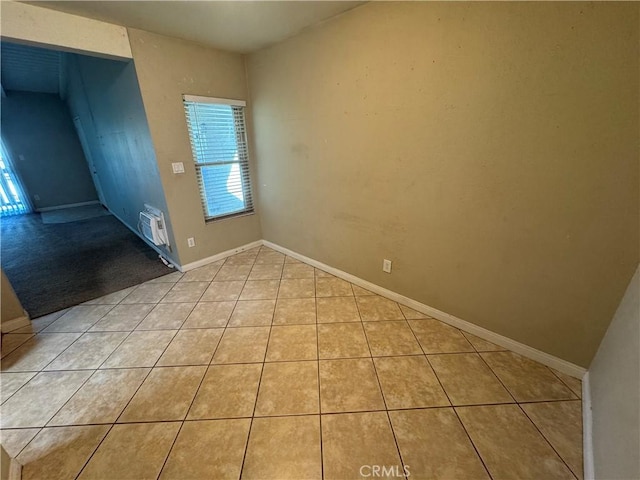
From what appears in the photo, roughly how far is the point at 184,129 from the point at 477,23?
2592 mm

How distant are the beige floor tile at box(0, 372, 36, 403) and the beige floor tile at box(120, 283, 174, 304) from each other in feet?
2.61

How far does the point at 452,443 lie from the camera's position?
3.86 feet

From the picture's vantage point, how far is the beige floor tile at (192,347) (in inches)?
65.6

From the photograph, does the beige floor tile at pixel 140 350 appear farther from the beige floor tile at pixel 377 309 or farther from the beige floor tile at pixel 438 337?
the beige floor tile at pixel 438 337

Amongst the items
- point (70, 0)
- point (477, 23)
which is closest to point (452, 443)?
point (477, 23)

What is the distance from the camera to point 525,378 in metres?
1.49

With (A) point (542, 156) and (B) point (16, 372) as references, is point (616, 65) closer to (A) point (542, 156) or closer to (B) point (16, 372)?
(A) point (542, 156)

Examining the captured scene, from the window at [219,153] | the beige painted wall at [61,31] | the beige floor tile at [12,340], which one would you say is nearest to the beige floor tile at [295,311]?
the window at [219,153]

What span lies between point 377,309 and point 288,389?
103 centimetres

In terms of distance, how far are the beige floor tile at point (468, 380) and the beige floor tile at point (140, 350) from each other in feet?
6.27

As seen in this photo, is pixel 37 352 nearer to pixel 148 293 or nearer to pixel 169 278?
pixel 148 293

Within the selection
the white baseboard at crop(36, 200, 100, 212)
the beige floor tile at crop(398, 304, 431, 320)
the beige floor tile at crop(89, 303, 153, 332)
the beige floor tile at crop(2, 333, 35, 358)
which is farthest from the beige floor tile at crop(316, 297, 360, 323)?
the white baseboard at crop(36, 200, 100, 212)

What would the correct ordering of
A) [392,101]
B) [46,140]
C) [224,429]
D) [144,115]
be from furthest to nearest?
[46,140]
[144,115]
[392,101]
[224,429]

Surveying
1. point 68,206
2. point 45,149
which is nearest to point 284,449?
point 68,206
